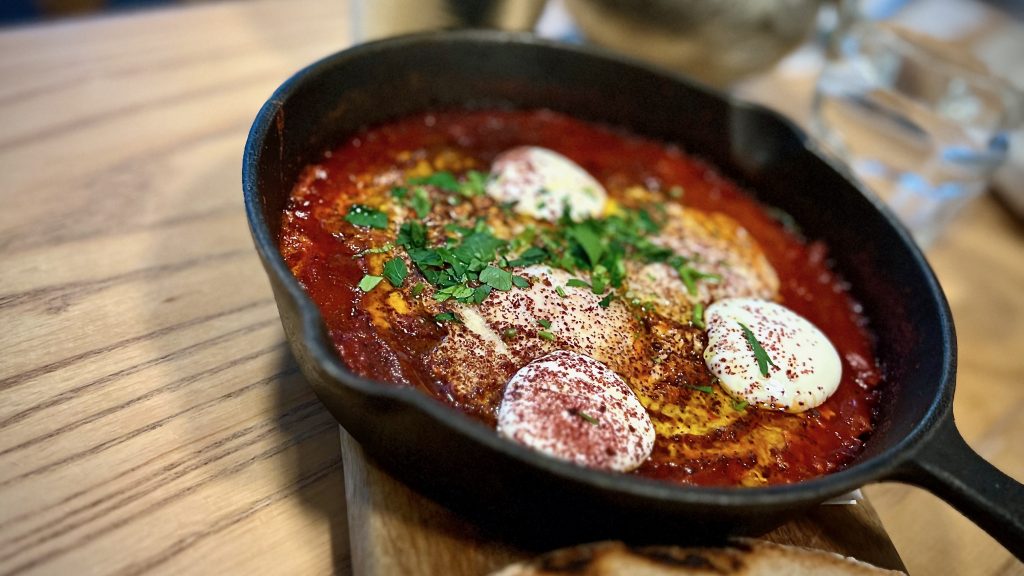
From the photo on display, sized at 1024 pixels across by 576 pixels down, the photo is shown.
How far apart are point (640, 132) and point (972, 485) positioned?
171 centimetres

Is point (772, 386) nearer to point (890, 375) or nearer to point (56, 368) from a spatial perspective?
point (890, 375)

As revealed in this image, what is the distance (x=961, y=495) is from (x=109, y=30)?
11.0 ft

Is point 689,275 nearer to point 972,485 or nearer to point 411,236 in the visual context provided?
point 411,236

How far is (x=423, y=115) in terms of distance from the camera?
254 centimetres

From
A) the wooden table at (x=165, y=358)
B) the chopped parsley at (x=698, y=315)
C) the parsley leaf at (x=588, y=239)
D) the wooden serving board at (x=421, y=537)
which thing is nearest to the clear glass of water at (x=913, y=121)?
the wooden table at (x=165, y=358)

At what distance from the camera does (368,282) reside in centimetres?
182

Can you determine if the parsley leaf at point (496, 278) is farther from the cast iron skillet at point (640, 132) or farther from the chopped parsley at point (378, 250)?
the cast iron skillet at point (640, 132)

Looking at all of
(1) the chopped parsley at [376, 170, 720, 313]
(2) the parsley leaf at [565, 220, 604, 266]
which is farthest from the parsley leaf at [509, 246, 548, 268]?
(2) the parsley leaf at [565, 220, 604, 266]

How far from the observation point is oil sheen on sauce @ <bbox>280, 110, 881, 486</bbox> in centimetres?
170

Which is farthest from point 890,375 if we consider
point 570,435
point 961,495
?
point 570,435

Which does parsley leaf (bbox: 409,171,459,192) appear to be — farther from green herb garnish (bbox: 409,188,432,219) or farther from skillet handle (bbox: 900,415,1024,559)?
skillet handle (bbox: 900,415,1024,559)

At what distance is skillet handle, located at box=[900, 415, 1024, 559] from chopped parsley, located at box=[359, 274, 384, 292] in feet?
4.12

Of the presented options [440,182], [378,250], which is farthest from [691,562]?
[440,182]

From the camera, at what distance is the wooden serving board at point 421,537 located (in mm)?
1464
